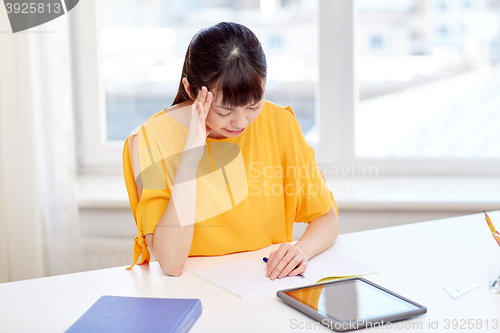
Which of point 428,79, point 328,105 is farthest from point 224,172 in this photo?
point 428,79

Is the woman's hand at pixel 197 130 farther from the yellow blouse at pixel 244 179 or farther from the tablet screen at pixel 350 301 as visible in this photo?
the tablet screen at pixel 350 301

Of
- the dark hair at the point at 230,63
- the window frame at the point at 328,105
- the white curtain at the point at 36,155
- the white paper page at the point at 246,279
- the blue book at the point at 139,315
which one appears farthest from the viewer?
the window frame at the point at 328,105

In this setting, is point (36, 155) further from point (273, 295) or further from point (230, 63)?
point (273, 295)

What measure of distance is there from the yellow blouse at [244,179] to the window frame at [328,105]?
0.79m

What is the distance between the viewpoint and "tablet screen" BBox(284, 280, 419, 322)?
833 millimetres

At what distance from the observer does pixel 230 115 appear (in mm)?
1185

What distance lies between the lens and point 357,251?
1.21 m

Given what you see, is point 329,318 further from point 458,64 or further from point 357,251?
point 458,64

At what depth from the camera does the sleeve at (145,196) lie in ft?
3.84

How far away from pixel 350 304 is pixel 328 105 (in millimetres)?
1414

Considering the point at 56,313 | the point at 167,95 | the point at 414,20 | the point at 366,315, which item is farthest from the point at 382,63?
the point at 56,313

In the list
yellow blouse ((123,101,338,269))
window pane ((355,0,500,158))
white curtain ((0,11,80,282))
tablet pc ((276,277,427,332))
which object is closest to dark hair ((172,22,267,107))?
yellow blouse ((123,101,338,269))

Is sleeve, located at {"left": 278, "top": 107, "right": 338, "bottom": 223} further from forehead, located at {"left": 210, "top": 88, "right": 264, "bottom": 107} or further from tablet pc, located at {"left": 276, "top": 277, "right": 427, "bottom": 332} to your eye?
tablet pc, located at {"left": 276, "top": 277, "right": 427, "bottom": 332}

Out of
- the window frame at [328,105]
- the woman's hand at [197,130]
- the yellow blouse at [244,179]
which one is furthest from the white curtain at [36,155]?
the woman's hand at [197,130]
